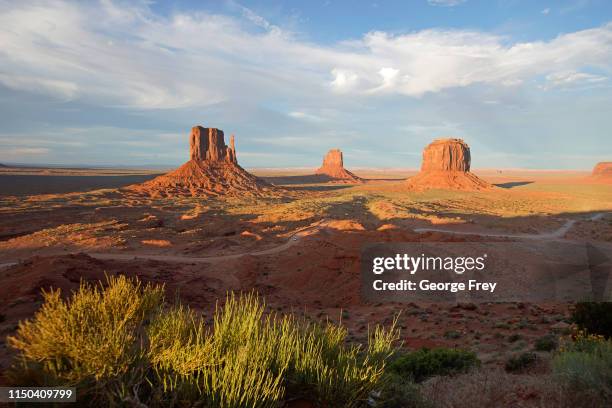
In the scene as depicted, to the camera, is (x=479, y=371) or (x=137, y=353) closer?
(x=137, y=353)

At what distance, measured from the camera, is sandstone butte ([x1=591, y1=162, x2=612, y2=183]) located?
462ft

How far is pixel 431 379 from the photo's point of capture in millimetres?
6562

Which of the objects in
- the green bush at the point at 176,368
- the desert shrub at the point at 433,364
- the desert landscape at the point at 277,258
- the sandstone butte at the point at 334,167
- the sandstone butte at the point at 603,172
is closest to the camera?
the green bush at the point at 176,368

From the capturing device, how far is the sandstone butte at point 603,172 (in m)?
141

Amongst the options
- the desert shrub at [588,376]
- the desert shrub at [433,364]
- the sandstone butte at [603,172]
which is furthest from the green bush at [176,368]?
the sandstone butte at [603,172]

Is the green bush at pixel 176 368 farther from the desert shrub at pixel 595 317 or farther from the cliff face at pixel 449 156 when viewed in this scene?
the cliff face at pixel 449 156

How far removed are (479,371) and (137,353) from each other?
6378mm

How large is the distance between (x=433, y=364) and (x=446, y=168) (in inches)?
4107

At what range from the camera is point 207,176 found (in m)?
87.3

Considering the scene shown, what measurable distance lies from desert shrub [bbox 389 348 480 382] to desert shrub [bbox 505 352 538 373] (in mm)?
634

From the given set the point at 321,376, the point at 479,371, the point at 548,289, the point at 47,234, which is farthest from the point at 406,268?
the point at 47,234

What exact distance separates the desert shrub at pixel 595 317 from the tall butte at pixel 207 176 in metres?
72.5

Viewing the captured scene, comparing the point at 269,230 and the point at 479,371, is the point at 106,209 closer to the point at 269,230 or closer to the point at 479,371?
the point at 269,230

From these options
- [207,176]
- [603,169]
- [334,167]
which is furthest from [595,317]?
[603,169]
